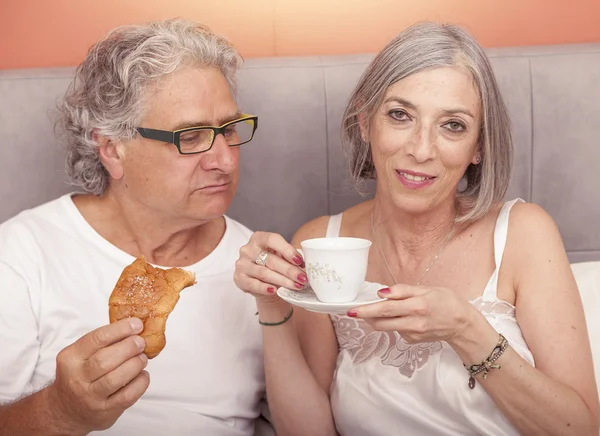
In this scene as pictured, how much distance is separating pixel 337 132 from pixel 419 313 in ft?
3.40

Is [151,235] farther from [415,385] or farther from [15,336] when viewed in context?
[415,385]

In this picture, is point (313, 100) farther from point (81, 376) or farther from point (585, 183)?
point (81, 376)

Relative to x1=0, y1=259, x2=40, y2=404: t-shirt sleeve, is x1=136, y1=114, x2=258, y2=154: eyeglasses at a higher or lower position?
higher

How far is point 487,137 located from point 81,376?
3.38ft

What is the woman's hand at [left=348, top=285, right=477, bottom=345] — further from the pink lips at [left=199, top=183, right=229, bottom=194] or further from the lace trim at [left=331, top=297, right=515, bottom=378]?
the pink lips at [left=199, top=183, right=229, bottom=194]

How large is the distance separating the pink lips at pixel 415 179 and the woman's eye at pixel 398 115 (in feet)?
0.41

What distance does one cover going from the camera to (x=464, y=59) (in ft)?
5.57

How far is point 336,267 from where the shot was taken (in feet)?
4.47

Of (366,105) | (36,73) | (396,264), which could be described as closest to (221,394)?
(396,264)

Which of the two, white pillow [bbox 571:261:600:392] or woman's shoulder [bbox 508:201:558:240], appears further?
white pillow [bbox 571:261:600:392]

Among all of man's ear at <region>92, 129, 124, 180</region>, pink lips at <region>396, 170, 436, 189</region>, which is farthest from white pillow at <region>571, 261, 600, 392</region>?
man's ear at <region>92, 129, 124, 180</region>

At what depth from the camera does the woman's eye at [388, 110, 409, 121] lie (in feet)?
5.64

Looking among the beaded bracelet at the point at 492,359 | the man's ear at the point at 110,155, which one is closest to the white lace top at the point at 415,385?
the beaded bracelet at the point at 492,359

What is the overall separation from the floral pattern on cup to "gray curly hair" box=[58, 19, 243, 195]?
0.69m
